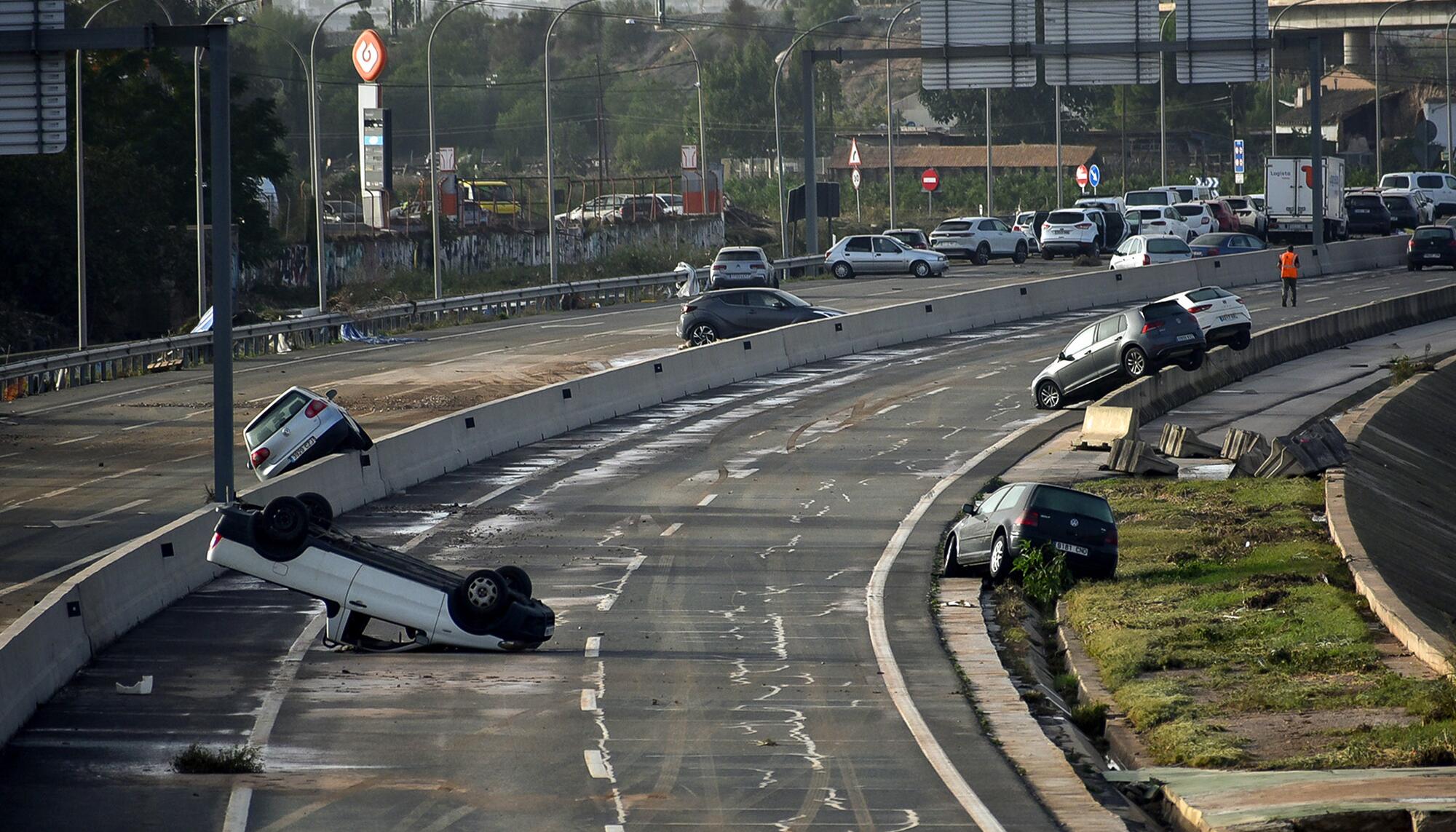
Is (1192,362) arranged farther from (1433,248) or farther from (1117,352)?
(1433,248)

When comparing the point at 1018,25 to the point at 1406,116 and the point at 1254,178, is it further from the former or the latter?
the point at 1406,116

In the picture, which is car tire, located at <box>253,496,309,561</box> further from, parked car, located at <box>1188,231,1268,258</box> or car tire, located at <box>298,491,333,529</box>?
parked car, located at <box>1188,231,1268,258</box>

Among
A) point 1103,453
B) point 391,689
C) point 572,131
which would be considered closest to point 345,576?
point 391,689

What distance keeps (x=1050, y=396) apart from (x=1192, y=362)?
3.49 meters

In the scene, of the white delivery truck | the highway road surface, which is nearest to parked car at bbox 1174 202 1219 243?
the white delivery truck

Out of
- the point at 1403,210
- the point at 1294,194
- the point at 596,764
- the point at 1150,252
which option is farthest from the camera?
the point at 1403,210

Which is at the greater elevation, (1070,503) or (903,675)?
(1070,503)

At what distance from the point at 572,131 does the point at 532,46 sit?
1664 inches

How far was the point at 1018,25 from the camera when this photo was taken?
5719 centimetres

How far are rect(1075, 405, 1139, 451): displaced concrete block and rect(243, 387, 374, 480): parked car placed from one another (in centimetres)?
1323

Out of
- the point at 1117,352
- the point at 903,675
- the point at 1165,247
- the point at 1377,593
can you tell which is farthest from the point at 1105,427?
the point at 1165,247

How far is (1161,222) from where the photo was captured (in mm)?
66562

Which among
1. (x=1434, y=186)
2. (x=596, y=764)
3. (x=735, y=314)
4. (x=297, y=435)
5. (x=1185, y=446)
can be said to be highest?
(x=1434, y=186)

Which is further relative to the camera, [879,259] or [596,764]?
[879,259]
